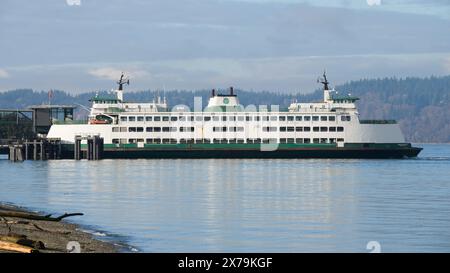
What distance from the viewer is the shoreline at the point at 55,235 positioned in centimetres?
2142

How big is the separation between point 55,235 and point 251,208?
1167 centimetres

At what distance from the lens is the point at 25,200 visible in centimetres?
3856

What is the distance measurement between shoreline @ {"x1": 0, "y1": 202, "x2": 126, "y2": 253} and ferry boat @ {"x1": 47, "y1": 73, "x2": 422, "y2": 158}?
203 feet

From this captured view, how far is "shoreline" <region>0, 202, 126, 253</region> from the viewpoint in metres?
21.4

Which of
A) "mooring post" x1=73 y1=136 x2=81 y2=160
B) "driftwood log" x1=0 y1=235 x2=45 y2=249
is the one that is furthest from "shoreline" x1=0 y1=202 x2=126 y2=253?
"mooring post" x1=73 y1=136 x2=81 y2=160

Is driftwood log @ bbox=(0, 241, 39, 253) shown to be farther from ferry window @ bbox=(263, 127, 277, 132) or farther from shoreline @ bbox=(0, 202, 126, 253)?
ferry window @ bbox=(263, 127, 277, 132)

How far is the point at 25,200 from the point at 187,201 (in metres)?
6.58

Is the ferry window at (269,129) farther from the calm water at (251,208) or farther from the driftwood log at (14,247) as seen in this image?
the driftwood log at (14,247)

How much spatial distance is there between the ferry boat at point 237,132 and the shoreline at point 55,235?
203ft

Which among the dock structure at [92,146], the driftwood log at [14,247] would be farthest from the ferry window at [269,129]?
the driftwood log at [14,247]

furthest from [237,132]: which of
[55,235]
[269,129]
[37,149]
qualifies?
[55,235]

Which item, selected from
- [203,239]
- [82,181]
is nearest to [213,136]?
[82,181]

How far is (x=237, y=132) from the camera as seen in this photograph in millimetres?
91125

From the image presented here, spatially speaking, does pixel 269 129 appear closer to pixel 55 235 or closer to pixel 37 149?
pixel 37 149
